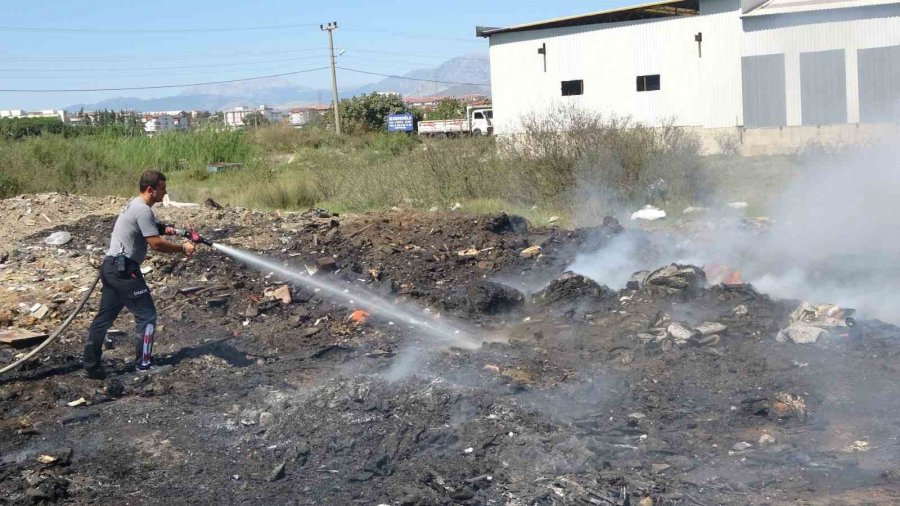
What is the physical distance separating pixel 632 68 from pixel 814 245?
58.3 ft

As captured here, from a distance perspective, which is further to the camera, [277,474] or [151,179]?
[151,179]

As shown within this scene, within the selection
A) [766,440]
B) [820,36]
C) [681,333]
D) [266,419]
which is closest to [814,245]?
[681,333]

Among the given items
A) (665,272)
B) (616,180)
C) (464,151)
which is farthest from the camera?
(464,151)

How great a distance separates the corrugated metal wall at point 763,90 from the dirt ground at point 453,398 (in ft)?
52.4

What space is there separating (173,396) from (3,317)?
3368mm

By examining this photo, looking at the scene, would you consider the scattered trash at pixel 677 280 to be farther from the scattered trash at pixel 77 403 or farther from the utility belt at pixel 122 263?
the scattered trash at pixel 77 403

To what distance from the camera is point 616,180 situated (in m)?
15.3

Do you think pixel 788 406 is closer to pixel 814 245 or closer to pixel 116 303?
pixel 116 303

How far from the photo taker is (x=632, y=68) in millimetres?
28172

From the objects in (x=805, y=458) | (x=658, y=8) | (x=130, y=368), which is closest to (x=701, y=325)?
(x=805, y=458)

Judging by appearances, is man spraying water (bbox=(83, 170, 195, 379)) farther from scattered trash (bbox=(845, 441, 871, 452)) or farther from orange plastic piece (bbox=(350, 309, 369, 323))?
scattered trash (bbox=(845, 441, 871, 452))

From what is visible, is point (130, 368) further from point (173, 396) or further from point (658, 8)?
point (658, 8)

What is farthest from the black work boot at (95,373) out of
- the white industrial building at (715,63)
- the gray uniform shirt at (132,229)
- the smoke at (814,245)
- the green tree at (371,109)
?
the green tree at (371,109)

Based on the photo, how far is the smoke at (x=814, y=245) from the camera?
9.52 meters
